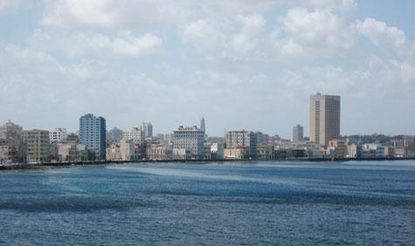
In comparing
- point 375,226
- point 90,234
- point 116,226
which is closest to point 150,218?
point 116,226

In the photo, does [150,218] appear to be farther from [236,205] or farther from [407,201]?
[407,201]

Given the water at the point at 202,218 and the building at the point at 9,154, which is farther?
the building at the point at 9,154

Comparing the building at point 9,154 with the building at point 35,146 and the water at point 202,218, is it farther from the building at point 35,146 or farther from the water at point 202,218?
the water at point 202,218

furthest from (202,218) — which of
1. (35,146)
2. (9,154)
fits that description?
(35,146)

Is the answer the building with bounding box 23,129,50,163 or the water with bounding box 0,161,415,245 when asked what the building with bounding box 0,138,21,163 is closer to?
the building with bounding box 23,129,50,163

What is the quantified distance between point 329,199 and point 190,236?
1216 inches

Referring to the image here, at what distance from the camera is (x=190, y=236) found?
40750 mm

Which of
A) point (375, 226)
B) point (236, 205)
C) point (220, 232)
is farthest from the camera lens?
point (236, 205)

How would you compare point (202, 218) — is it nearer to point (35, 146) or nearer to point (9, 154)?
point (9, 154)

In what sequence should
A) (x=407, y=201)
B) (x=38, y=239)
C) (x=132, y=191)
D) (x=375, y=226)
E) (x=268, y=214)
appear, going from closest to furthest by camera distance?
(x=38, y=239) → (x=375, y=226) → (x=268, y=214) → (x=407, y=201) → (x=132, y=191)

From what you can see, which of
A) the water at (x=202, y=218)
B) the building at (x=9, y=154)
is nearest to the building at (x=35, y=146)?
the building at (x=9, y=154)

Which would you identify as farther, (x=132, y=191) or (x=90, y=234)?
(x=132, y=191)

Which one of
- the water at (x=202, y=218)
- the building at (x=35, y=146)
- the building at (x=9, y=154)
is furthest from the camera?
the building at (x=35, y=146)

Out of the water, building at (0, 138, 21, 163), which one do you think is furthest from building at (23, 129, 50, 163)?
the water
